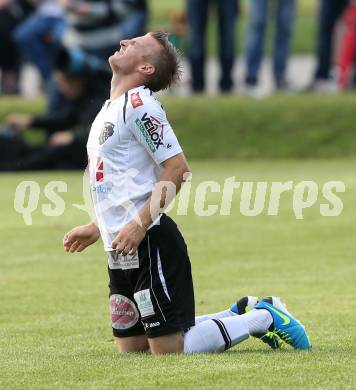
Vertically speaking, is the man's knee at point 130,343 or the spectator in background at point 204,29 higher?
the spectator in background at point 204,29

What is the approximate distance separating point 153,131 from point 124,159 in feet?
0.80

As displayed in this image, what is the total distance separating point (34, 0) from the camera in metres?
22.3

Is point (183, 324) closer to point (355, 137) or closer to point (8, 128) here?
point (8, 128)

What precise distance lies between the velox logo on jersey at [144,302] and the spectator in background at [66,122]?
10.7m

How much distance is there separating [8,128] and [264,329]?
12.4 meters

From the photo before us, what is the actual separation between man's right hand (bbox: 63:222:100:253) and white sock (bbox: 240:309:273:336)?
0.94m

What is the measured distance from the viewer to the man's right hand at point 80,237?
23.4 feet

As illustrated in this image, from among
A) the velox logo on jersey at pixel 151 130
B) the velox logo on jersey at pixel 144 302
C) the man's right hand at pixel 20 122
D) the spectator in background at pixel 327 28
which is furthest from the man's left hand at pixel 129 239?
the spectator in background at pixel 327 28

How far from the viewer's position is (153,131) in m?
6.84

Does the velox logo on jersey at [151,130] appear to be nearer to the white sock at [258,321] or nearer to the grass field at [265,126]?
the white sock at [258,321]

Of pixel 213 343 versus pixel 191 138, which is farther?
pixel 191 138

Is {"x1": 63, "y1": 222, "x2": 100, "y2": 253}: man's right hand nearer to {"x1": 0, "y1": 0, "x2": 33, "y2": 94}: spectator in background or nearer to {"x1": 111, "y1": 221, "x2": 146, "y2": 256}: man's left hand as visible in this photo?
{"x1": 111, "y1": 221, "x2": 146, "y2": 256}: man's left hand

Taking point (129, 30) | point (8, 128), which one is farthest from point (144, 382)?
point (129, 30)

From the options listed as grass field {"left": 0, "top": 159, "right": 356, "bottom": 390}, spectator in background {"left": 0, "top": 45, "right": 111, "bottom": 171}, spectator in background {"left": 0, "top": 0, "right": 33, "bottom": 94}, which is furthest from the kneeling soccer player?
spectator in background {"left": 0, "top": 0, "right": 33, "bottom": 94}
